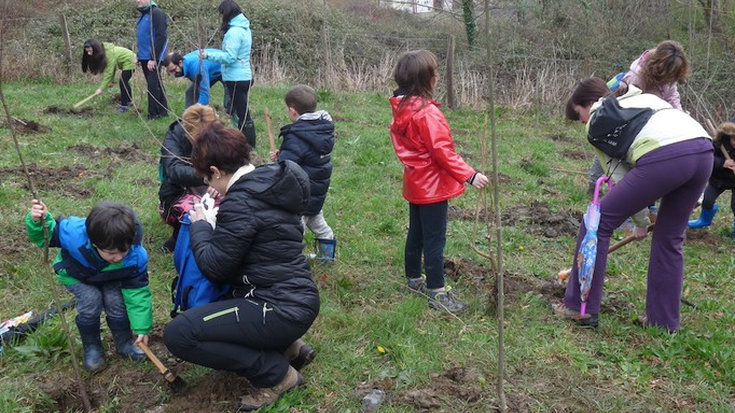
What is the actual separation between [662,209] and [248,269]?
2580 mm

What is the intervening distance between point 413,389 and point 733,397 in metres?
1.74

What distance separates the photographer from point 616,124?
3.74m

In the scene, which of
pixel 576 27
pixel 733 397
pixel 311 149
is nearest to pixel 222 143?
pixel 311 149

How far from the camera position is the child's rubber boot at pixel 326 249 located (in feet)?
16.3

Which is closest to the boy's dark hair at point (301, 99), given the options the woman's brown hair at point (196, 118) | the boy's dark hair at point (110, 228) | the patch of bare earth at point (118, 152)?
the woman's brown hair at point (196, 118)

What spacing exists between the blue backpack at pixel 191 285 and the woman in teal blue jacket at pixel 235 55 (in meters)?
4.14

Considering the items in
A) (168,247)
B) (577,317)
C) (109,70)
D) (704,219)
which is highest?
(109,70)

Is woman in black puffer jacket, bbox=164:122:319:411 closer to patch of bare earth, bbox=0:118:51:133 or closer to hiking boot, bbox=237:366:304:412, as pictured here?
hiking boot, bbox=237:366:304:412

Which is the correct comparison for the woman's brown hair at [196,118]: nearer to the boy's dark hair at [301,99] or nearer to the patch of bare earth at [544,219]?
the boy's dark hair at [301,99]

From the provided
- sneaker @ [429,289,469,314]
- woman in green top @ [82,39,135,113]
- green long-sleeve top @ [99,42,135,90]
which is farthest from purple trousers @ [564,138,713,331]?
green long-sleeve top @ [99,42,135,90]

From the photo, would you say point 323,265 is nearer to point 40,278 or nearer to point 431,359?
point 431,359

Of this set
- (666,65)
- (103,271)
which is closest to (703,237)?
(666,65)

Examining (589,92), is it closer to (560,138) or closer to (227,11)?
(227,11)

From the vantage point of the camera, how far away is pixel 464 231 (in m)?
6.00
